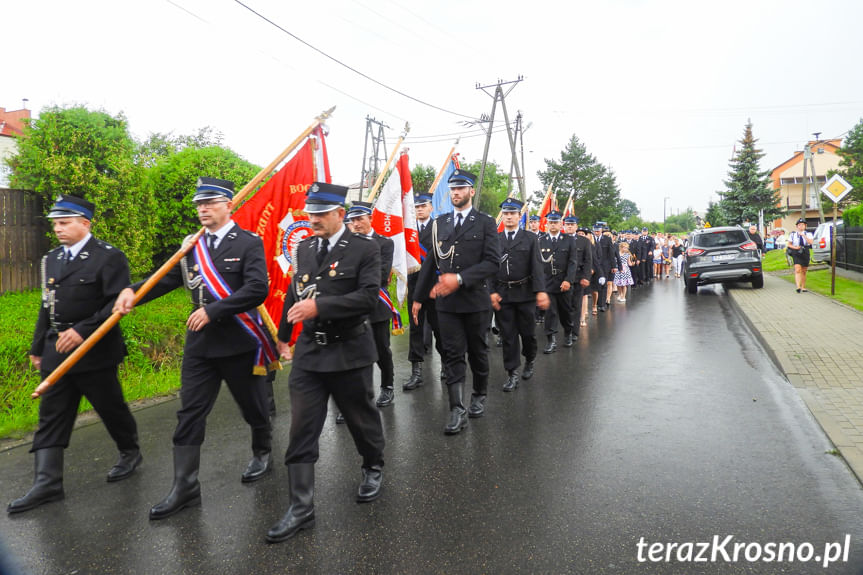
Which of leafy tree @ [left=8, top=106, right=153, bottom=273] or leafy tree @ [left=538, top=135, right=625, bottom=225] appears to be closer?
leafy tree @ [left=8, top=106, right=153, bottom=273]

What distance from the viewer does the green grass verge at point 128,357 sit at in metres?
5.57

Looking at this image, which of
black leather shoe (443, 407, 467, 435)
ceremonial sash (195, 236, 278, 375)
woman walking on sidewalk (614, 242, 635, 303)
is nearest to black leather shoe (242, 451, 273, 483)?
ceremonial sash (195, 236, 278, 375)

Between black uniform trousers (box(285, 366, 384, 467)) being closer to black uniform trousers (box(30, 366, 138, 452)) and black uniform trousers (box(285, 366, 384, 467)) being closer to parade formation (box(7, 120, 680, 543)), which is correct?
parade formation (box(7, 120, 680, 543))

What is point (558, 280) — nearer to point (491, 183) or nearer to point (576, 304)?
point (576, 304)

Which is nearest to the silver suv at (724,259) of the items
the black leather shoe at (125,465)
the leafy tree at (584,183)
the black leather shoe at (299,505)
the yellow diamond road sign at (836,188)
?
the yellow diamond road sign at (836,188)

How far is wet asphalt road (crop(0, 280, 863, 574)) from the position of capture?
10.0ft

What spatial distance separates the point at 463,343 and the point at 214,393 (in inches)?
90.2

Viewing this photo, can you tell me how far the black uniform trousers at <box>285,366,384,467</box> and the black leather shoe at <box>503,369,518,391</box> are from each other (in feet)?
9.53

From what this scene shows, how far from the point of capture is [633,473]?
4.06 m

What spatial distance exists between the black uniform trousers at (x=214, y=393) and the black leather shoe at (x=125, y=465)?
0.81 meters

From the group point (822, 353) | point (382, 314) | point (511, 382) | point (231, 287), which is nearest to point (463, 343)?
point (382, 314)

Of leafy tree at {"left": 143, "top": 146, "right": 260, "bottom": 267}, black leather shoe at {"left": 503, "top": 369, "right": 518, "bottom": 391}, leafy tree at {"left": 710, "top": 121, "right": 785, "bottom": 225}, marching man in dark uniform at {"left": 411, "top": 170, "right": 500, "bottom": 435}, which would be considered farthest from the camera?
leafy tree at {"left": 710, "top": 121, "right": 785, "bottom": 225}

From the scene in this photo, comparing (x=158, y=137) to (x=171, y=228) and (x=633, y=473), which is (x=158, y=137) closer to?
(x=171, y=228)

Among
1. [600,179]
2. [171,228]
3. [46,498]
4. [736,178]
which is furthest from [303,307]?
[600,179]
